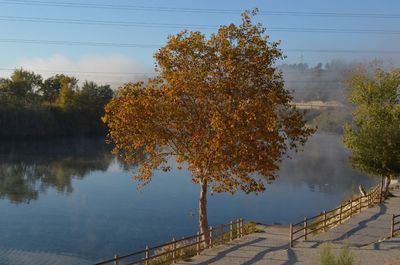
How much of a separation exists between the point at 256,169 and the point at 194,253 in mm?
4556

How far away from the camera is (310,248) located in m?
22.9

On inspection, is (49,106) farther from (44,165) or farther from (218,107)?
(218,107)

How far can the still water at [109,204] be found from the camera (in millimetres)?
34406

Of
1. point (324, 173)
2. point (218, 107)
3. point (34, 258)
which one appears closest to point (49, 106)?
point (324, 173)

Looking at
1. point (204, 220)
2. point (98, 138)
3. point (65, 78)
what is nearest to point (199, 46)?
point (204, 220)

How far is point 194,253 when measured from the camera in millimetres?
22391

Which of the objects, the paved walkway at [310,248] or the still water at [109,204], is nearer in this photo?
the paved walkway at [310,248]

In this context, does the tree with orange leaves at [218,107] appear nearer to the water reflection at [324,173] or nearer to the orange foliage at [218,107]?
the orange foliage at [218,107]

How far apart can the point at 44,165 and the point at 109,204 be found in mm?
27186

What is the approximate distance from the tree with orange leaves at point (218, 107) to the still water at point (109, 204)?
11.9m

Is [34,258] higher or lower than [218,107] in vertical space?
lower

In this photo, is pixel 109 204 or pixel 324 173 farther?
pixel 324 173

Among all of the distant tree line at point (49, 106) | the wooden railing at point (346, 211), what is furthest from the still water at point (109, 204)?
the distant tree line at point (49, 106)

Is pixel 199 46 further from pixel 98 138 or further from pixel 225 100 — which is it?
pixel 98 138
